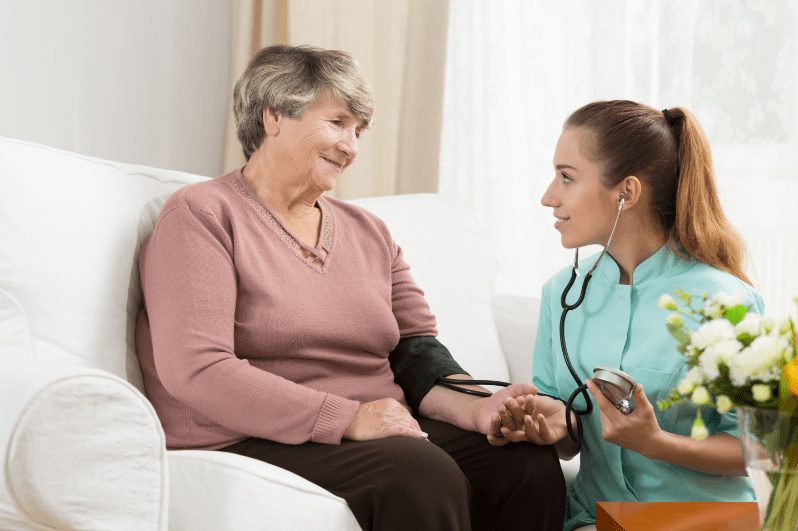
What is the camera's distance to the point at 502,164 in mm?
2592

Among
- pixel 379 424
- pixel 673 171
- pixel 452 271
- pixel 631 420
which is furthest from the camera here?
pixel 452 271

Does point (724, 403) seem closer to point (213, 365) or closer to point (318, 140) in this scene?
point (213, 365)

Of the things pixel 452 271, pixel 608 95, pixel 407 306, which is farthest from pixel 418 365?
pixel 608 95

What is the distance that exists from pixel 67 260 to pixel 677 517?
95cm

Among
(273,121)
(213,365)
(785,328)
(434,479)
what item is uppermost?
(273,121)

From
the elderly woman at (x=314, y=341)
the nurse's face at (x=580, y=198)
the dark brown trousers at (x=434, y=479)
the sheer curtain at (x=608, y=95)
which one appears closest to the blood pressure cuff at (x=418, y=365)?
the elderly woman at (x=314, y=341)

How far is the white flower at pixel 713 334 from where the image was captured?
2.41 feet

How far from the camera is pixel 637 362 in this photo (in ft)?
4.04

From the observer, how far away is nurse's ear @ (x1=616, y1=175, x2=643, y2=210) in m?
1.28

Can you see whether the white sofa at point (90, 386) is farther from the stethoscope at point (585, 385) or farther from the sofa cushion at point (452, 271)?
the stethoscope at point (585, 385)

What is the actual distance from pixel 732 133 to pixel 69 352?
2.19 metres

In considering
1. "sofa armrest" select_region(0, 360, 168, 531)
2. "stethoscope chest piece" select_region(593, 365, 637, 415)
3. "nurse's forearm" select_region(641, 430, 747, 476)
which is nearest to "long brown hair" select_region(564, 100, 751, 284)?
"nurse's forearm" select_region(641, 430, 747, 476)

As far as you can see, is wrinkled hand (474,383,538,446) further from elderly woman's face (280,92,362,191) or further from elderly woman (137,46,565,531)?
elderly woman's face (280,92,362,191)

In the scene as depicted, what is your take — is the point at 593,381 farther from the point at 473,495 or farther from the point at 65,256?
the point at 65,256
